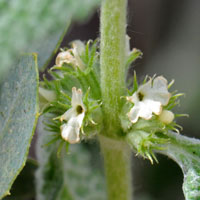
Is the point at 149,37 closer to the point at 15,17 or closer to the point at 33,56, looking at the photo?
the point at 33,56

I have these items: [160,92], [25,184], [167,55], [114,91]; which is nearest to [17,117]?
[114,91]

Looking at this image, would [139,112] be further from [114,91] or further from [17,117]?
[17,117]

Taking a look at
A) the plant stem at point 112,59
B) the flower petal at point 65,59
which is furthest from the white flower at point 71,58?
the plant stem at point 112,59

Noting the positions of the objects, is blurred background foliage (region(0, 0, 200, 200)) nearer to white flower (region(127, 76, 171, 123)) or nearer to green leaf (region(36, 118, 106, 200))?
green leaf (region(36, 118, 106, 200))

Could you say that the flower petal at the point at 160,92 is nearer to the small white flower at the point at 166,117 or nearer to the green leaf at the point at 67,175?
the small white flower at the point at 166,117


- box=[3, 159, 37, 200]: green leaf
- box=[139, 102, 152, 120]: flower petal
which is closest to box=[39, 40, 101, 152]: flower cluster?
box=[139, 102, 152, 120]: flower petal

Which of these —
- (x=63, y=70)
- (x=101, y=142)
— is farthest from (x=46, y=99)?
(x=101, y=142)
